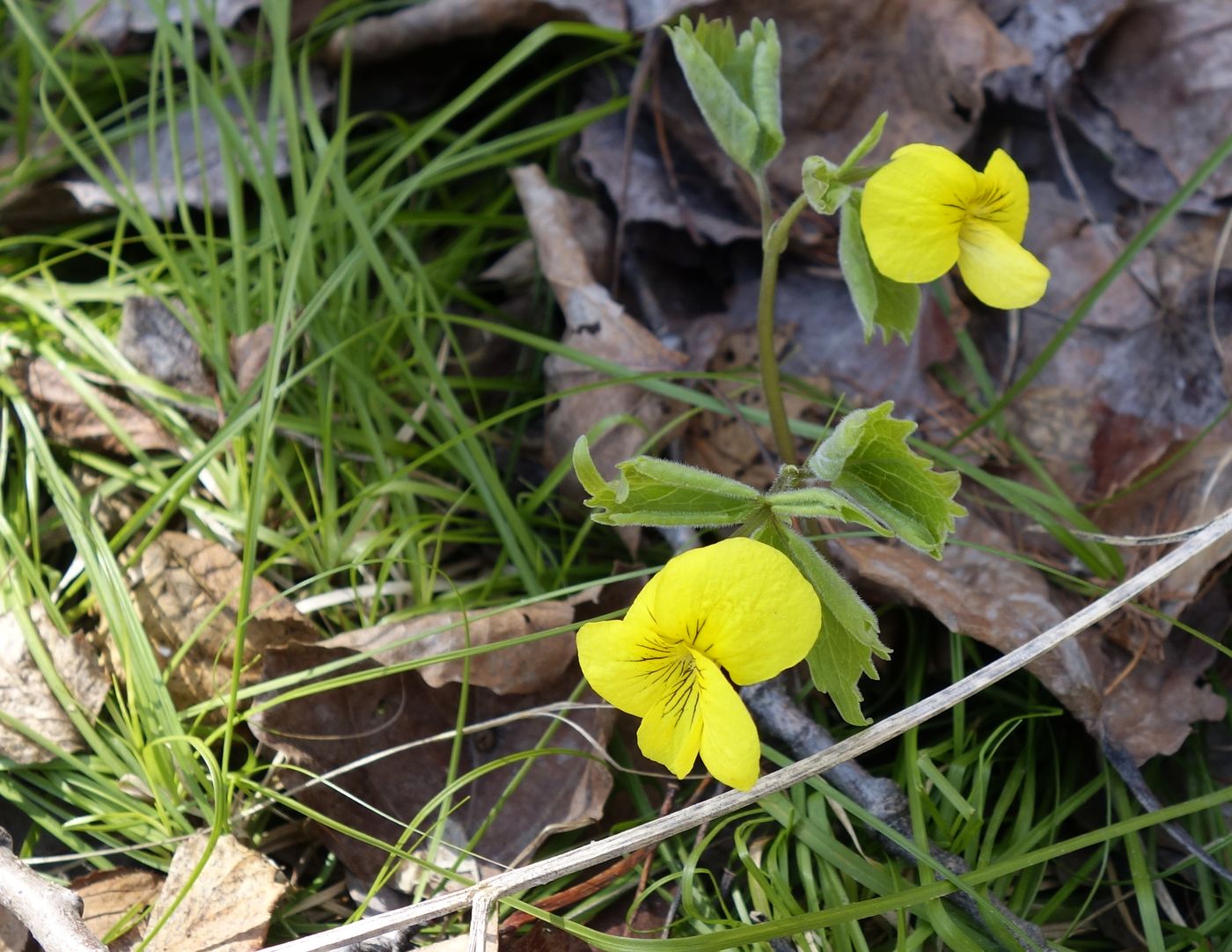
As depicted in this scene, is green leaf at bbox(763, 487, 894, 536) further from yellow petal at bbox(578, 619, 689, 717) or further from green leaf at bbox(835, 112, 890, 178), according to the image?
green leaf at bbox(835, 112, 890, 178)

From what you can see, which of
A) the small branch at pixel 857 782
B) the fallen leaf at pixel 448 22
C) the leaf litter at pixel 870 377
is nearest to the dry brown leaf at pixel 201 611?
the leaf litter at pixel 870 377

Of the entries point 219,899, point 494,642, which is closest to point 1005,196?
point 494,642

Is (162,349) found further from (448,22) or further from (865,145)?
(865,145)

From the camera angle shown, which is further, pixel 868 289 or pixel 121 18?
pixel 121 18

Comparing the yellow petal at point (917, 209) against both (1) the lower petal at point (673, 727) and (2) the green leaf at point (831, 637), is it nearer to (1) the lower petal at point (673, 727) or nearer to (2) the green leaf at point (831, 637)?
(2) the green leaf at point (831, 637)

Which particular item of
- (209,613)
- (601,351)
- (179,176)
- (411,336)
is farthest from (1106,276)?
(179,176)

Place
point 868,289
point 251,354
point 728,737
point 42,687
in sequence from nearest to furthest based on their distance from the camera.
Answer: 1. point 728,737
2. point 868,289
3. point 42,687
4. point 251,354
